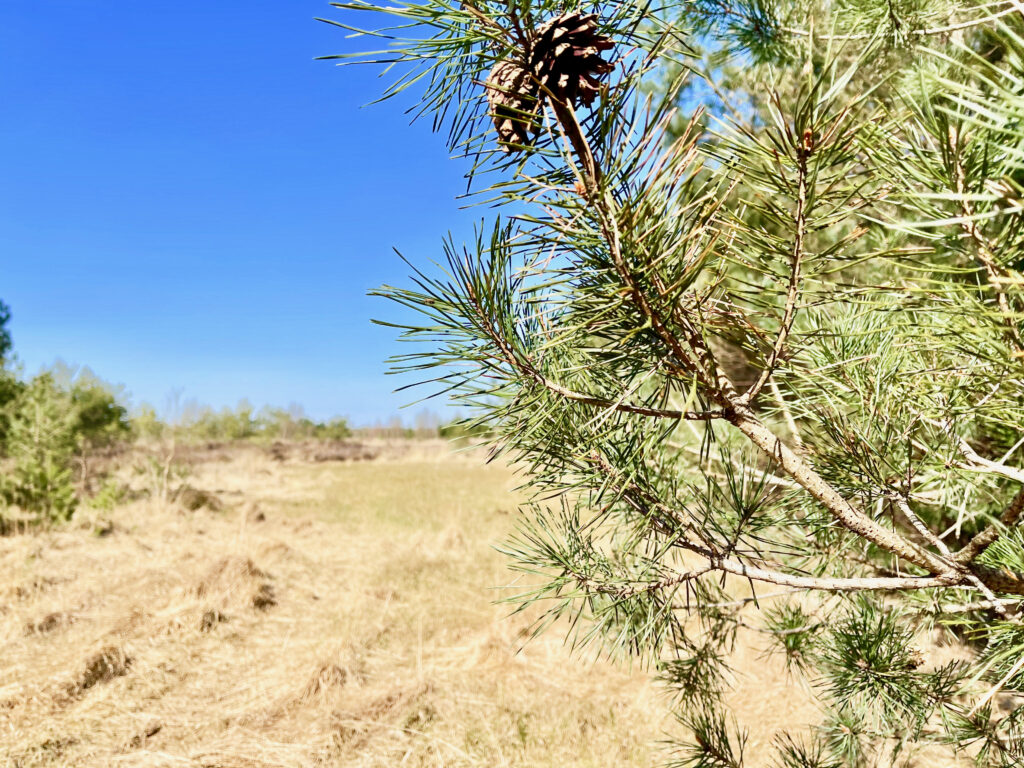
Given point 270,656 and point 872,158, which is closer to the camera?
point 872,158

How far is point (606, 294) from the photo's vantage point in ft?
2.11

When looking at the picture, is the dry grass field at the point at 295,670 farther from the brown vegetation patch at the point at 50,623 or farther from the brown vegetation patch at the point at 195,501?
the brown vegetation patch at the point at 195,501

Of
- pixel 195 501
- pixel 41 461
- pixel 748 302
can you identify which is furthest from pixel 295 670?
pixel 195 501

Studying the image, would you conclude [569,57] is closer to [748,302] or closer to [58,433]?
[748,302]

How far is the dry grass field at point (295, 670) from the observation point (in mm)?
2797

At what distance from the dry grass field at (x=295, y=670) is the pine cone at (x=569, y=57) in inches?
29.9

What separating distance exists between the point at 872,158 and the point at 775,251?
0.51 feet

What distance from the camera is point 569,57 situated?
577 mm

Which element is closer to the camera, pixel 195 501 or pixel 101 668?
pixel 101 668

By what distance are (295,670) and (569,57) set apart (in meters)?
4.12

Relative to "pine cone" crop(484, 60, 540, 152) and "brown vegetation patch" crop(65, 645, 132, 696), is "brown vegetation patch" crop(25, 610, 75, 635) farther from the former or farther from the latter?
"pine cone" crop(484, 60, 540, 152)

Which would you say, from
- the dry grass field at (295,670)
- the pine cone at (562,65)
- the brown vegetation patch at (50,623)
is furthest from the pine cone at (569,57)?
the brown vegetation patch at (50,623)

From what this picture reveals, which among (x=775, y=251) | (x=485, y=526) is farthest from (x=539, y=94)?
(x=485, y=526)

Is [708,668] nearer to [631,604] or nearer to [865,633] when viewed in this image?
[865,633]
